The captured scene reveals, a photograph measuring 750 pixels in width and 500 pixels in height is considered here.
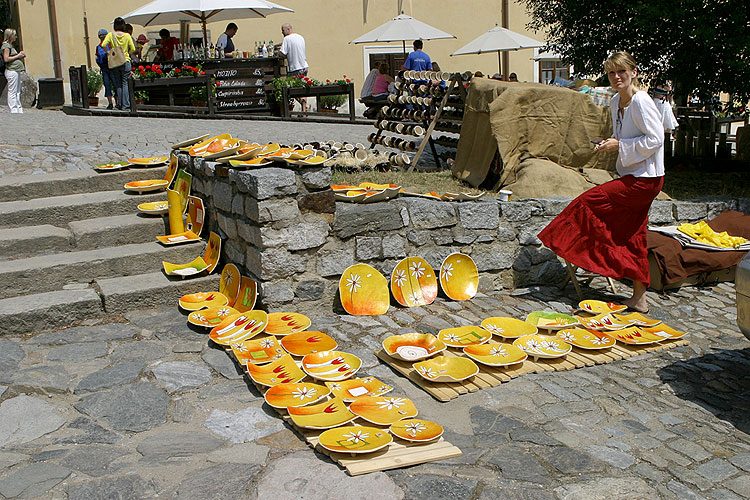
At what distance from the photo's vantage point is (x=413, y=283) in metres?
5.39

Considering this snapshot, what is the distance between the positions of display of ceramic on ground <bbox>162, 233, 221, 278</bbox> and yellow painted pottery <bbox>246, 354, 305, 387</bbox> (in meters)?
1.49

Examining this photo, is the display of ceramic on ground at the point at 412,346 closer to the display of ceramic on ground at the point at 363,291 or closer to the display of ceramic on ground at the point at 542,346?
the display of ceramic on ground at the point at 542,346

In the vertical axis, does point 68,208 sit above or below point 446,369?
above

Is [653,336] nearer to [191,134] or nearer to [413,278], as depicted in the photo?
[413,278]

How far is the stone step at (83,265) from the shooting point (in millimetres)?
4945

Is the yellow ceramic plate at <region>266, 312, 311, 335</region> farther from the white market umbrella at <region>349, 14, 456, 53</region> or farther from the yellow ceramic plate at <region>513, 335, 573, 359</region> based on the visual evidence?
the white market umbrella at <region>349, 14, 456, 53</region>

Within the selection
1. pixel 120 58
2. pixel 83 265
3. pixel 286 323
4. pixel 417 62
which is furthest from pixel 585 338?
pixel 120 58

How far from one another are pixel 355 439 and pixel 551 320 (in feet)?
6.97

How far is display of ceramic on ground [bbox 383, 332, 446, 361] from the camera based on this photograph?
421cm

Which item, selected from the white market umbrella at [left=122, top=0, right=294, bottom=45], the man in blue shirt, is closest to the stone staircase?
the man in blue shirt

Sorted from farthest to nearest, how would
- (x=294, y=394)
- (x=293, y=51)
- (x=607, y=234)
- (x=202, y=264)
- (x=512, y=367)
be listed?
(x=293, y=51), (x=202, y=264), (x=607, y=234), (x=512, y=367), (x=294, y=394)

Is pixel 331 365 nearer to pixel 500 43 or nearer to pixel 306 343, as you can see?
pixel 306 343

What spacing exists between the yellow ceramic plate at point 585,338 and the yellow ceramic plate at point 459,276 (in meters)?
0.99

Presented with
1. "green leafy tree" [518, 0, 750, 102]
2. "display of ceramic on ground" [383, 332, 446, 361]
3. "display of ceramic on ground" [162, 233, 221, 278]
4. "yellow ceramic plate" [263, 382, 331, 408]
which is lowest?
"yellow ceramic plate" [263, 382, 331, 408]
